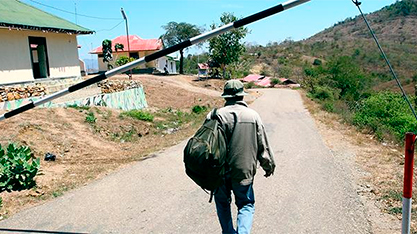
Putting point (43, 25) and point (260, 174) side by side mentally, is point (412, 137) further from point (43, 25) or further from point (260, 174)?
point (43, 25)

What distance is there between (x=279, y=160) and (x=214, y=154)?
5.37 m

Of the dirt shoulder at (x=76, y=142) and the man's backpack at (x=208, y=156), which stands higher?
the man's backpack at (x=208, y=156)

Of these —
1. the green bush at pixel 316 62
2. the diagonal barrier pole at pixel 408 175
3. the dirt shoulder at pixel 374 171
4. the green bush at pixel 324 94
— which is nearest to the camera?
the diagonal barrier pole at pixel 408 175

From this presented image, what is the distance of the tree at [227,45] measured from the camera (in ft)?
136

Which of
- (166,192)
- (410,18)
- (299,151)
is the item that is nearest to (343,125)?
(299,151)

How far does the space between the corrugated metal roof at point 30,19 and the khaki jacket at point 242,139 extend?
12.3 meters

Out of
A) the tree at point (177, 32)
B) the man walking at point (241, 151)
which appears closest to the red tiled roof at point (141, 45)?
the tree at point (177, 32)

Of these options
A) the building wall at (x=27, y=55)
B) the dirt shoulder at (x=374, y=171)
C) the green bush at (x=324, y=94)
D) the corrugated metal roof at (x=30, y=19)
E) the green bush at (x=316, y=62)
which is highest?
Answer: the corrugated metal roof at (x=30, y=19)

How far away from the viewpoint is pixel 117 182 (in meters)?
6.76

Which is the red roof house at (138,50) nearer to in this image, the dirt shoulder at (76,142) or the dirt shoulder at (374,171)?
the dirt shoulder at (76,142)

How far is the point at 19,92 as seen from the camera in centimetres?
1351

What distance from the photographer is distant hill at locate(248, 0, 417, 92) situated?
5922cm

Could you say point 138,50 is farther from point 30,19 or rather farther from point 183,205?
point 183,205

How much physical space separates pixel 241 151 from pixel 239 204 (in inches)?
23.5
